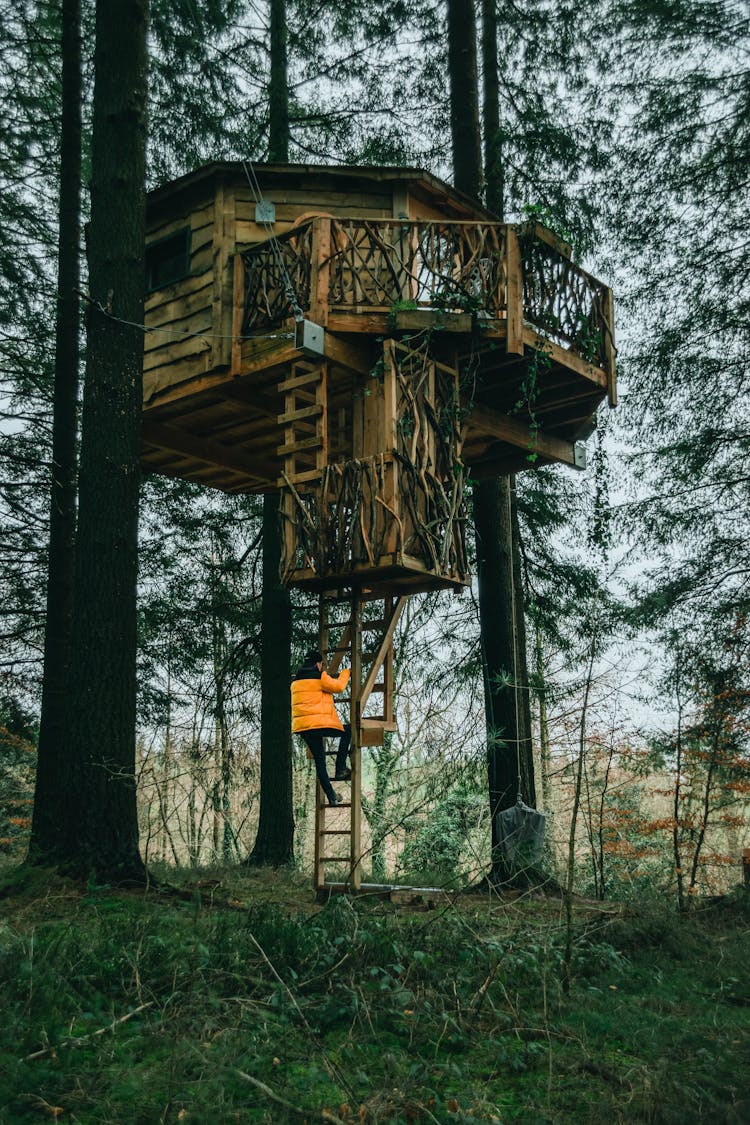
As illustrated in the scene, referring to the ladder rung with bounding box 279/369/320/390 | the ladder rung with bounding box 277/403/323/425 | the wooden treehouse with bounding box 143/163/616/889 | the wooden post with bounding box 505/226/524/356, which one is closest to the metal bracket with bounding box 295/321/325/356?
the wooden treehouse with bounding box 143/163/616/889

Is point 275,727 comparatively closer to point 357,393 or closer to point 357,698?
point 357,698

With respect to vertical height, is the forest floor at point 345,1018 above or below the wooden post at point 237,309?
below

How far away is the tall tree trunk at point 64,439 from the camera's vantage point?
10469 millimetres

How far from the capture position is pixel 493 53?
48.0 feet

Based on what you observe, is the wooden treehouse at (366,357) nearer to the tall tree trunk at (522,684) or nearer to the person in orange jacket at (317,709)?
the person in orange jacket at (317,709)

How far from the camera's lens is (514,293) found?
35.6ft

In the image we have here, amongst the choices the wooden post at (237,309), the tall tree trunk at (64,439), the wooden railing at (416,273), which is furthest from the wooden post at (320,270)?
the tall tree trunk at (64,439)

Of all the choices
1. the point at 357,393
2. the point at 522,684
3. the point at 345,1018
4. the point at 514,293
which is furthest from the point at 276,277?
the point at 345,1018

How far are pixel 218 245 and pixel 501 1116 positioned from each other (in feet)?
34.6

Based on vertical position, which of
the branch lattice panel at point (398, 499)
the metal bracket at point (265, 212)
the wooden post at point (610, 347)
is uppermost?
the metal bracket at point (265, 212)

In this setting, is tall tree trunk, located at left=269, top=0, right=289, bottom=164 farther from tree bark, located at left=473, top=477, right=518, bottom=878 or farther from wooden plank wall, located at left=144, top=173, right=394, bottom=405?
tree bark, located at left=473, top=477, right=518, bottom=878

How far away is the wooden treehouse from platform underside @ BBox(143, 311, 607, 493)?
1.1 inches

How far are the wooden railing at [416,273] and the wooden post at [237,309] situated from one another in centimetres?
8

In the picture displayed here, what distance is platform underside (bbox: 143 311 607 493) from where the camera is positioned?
10.9m
